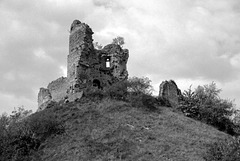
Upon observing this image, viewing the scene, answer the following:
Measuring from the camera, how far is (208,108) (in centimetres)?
2869

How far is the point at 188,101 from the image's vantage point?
98.6ft

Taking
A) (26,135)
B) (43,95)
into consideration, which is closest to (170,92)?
(43,95)

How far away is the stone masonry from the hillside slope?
3207 mm

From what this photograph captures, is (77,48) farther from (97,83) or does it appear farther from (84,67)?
(97,83)

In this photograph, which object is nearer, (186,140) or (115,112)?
(186,140)

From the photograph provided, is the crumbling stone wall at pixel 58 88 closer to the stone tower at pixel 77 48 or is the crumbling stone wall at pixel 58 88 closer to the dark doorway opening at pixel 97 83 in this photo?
the stone tower at pixel 77 48

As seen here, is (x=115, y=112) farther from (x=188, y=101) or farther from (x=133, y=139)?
(x=188, y=101)

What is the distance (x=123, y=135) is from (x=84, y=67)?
35.0ft

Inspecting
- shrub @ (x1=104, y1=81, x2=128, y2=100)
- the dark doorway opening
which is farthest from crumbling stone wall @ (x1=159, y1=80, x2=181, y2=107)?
the dark doorway opening

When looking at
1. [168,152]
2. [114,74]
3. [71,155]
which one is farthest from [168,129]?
[114,74]

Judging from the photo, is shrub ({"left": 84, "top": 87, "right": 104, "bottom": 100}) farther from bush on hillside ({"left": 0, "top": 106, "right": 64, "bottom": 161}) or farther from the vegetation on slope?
bush on hillside ({"left": 0, "top": 106, "right": 64, "bottom": 161})

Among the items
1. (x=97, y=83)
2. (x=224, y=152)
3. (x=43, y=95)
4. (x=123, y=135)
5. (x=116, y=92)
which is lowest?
(x=224, y=152)

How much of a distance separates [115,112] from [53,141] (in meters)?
5.08

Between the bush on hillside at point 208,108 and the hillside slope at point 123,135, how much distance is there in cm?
314
